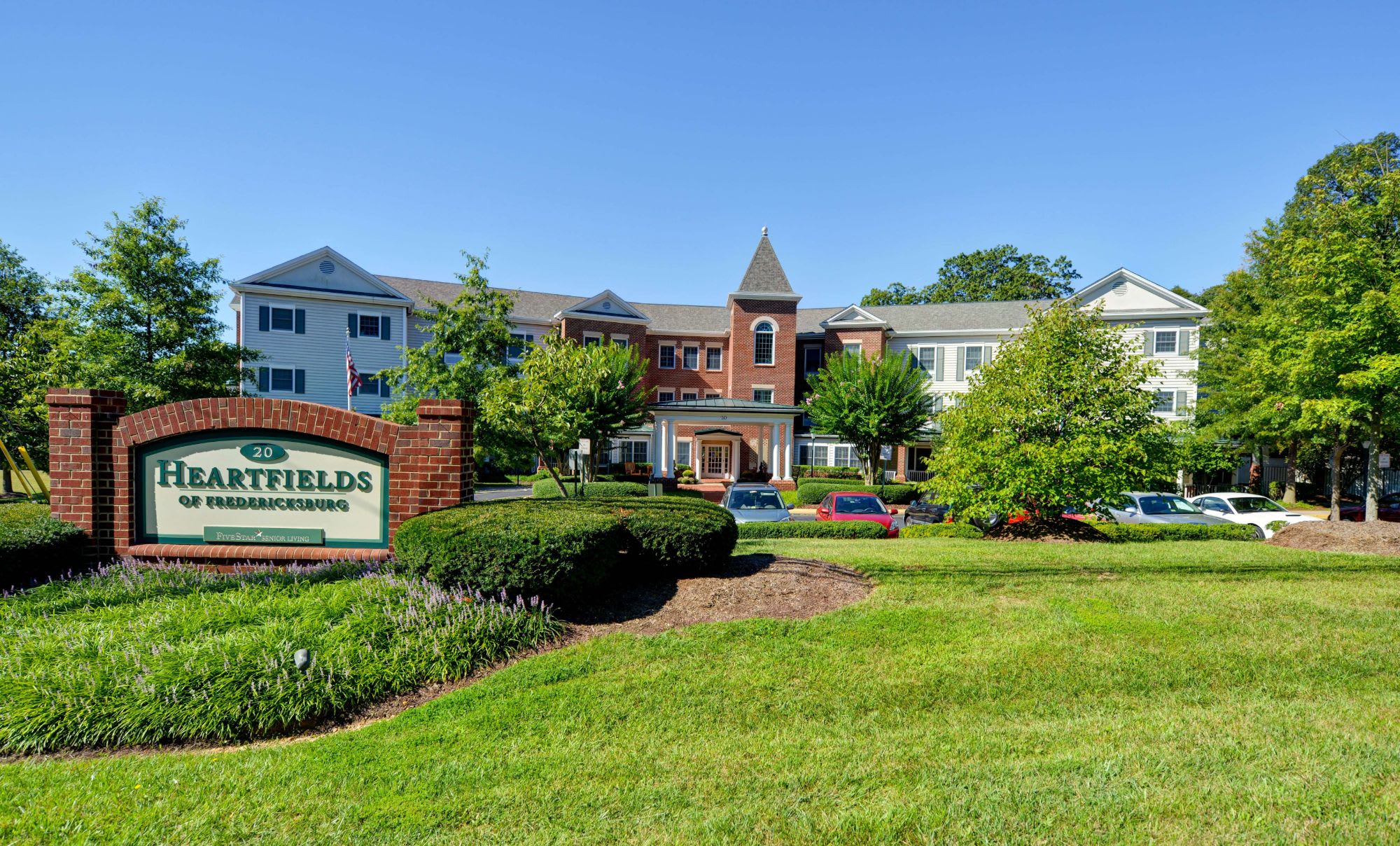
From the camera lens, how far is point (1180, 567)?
812 centimetres

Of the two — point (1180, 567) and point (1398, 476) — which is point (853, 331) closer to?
point (1398, 476)

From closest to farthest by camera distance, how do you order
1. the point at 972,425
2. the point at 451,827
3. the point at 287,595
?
the point at 451,827 → the point at 287,595 → the point at 972,425

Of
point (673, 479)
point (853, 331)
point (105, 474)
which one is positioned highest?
point (853, 331)

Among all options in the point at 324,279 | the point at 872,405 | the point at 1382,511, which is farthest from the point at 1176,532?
the point at 324,279

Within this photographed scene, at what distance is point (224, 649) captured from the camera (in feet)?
16.0

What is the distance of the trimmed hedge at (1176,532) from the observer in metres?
13.3

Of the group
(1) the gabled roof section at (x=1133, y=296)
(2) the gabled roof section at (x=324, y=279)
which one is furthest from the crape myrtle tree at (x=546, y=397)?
(1) the gabled roof section at (x=1133, y=296)

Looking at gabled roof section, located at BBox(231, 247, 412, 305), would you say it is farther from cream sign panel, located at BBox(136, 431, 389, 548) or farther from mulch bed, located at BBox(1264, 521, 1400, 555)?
mulch bed, located at BBox(1264, 521, 1400, 555)

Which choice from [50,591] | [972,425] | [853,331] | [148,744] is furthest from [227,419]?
[853,331]

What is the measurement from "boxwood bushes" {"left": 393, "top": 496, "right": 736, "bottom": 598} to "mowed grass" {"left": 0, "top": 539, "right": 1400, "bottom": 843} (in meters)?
0.73

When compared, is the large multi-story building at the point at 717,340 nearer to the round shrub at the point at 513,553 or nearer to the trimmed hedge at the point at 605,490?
the trimmed hedge at the point at 605,490

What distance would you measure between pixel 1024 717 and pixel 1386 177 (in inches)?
893

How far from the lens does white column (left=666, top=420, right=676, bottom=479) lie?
32.3 metres

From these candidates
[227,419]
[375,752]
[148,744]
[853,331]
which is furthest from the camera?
[853,331]
